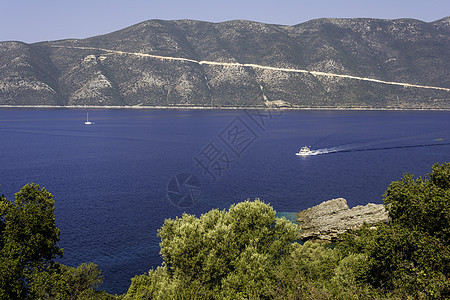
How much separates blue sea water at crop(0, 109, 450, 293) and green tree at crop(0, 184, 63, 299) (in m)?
17.6

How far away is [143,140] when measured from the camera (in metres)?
192

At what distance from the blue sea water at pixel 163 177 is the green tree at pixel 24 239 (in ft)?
57.8

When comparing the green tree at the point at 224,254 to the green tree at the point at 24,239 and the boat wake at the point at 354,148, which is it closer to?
Answer: the green tree at the point at 24,239

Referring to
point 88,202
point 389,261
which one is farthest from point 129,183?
point 389,261

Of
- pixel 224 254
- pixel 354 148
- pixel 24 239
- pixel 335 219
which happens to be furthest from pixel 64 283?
pixel 354 148

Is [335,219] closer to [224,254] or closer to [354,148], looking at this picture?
[224,254]

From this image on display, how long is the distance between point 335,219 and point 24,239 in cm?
5729

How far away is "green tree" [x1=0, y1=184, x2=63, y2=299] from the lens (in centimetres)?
3136

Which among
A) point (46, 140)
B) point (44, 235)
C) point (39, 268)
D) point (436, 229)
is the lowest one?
point (436, 229)

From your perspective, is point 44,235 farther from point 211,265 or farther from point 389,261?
point 389,261

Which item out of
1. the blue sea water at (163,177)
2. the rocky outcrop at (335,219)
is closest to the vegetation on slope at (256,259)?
the blue sea water at (163,177)

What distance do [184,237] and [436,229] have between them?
77.2ft

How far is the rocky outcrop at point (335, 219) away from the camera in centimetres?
6744

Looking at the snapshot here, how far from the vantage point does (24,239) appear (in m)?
33.4
